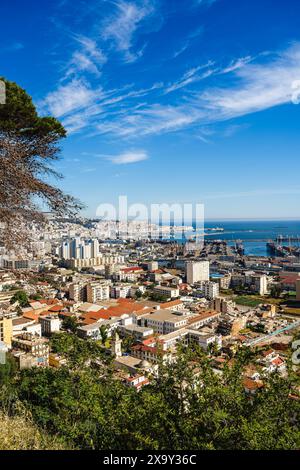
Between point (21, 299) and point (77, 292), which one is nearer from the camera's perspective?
point (21, 299)

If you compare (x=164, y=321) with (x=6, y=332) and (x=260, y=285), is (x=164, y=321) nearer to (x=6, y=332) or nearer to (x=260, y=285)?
(x=6, y=332)

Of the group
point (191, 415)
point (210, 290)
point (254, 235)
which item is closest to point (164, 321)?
point (210, 290)

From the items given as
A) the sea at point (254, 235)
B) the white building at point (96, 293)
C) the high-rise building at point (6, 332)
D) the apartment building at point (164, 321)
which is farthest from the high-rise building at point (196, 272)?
the sea at point (254, 235)

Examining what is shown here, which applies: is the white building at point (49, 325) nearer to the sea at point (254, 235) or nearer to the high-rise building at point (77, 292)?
the high-rise building at point (77, 292)

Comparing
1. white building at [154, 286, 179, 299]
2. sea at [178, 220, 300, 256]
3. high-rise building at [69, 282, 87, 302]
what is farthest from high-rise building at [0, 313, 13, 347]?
sea at [178, 220, 300, 256]

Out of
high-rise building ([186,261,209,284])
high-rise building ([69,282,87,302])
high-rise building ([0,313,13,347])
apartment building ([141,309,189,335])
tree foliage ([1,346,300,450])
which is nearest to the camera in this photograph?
tree foliage ([1,346,300,450])

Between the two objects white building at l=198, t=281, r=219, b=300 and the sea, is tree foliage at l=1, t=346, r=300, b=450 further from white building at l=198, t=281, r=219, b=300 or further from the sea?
the sea

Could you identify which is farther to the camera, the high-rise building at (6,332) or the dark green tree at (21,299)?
the dark green tree at (21,299)

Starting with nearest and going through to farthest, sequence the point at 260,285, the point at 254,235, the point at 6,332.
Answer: the point at 6,332, the point at 260,285, the point at 254,235

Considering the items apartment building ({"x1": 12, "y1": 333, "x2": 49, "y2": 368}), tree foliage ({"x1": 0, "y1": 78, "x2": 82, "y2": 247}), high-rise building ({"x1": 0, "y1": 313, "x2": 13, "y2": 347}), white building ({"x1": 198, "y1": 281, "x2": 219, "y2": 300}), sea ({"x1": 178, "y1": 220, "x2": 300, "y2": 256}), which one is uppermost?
tree foliage ({"x1": 0, "y1": 78, "x2": 82, "y2": 247})
